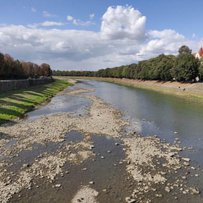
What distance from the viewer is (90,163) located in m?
20.7

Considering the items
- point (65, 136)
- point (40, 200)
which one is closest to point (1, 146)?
point (65, 136)

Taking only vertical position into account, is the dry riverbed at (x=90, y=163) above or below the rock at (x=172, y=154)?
below

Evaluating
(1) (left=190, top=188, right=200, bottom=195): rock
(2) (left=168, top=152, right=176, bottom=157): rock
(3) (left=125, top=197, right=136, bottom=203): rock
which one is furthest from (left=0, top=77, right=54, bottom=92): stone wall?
(1) (left=190, top=188, right=200, bottom=195): rock

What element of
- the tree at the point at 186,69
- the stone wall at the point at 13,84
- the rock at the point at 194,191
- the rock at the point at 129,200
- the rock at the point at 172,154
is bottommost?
the rock at the point at 194,191

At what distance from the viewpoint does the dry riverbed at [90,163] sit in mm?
15941

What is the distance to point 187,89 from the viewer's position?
3226 inches

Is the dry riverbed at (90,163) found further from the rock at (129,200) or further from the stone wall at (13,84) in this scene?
the stone wall at (13,84)

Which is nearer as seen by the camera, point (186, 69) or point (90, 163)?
point (90, 163)

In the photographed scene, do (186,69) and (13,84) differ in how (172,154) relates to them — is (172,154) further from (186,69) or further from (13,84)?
(186,69)

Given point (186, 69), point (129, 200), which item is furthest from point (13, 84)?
point (129, 200)

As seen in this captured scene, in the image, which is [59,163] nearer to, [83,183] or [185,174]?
[83,183]

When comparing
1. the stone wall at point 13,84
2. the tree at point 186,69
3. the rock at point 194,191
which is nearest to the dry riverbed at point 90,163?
the rock at point 194,191

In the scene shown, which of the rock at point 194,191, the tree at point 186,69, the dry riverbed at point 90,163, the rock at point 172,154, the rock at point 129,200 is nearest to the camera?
the rock at point 129,200

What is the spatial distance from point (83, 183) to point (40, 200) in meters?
2.84
